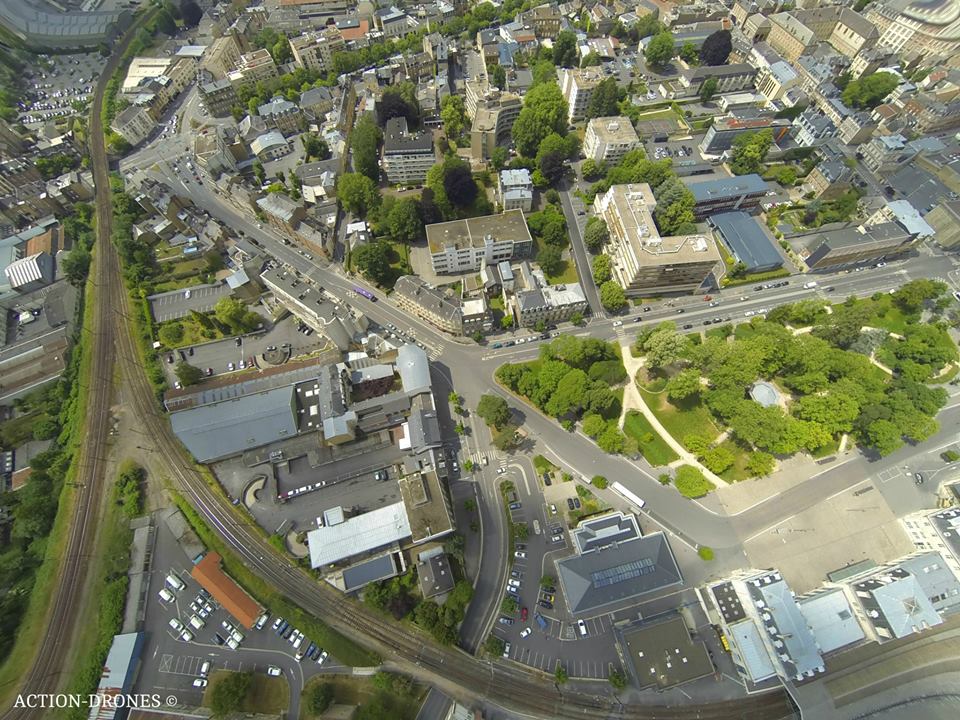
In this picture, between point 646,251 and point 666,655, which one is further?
point 646,251

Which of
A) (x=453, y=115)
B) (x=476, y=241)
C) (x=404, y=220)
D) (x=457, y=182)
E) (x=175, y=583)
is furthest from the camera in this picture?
(x=453, y=115)

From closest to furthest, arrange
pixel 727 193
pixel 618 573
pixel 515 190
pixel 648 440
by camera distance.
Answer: pixel 618 573 → pixel 648 440 → pixel 727 193 → pixel 515 190

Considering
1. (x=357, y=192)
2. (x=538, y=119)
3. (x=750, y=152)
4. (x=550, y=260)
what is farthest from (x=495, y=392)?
(x=750, y=152)

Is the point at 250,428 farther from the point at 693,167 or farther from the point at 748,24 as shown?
the point at 748,24

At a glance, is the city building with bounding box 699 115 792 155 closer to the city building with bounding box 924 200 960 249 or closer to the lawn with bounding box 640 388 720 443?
the city building with bounding box 924 200 960 249

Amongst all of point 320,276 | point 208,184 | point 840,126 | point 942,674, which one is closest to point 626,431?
point 942,674

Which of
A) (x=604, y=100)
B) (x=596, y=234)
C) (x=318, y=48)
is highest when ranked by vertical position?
(x=318, y=48)

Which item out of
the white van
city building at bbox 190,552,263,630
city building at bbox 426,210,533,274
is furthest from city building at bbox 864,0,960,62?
the white van

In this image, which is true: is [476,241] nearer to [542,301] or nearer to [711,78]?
[542,301]
